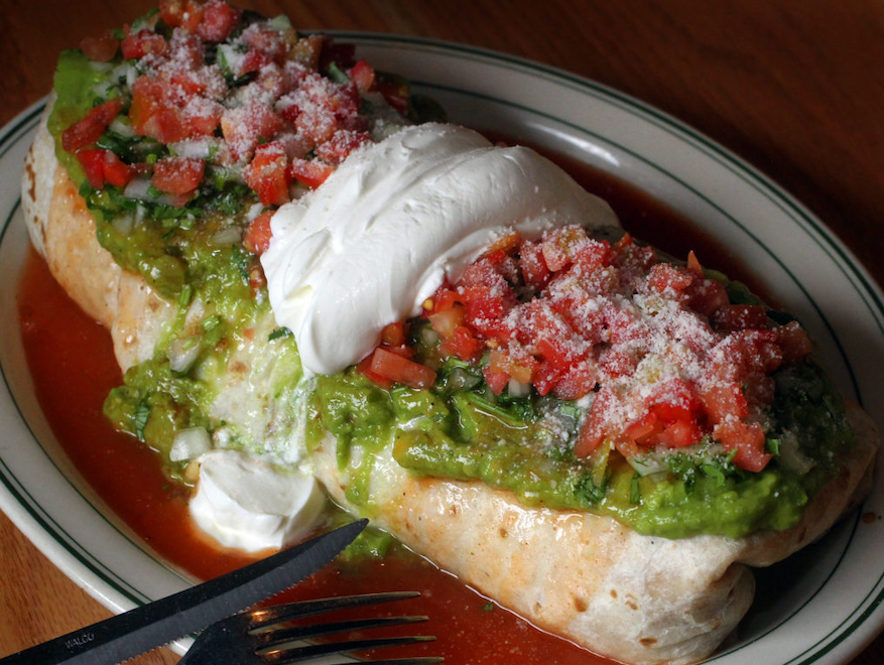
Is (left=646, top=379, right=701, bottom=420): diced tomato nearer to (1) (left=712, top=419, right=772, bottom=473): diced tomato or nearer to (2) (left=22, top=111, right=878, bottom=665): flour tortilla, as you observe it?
(1) (left=712, top=419, right=772, bottom=473): diced tomato

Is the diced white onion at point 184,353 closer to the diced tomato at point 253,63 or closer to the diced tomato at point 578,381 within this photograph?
the diced tomato at point 253,63

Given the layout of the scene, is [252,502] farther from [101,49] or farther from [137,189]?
[101,49]

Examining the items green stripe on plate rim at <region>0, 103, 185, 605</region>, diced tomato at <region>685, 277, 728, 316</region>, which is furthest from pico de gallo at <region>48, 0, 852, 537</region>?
green stripe on plate rim at <region>0, 103, 185, 605</region>

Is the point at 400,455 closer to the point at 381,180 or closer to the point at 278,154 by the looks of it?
the point at 381,180

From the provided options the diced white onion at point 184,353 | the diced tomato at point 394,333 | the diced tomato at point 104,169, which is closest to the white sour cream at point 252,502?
the diced white onion at point 184,353

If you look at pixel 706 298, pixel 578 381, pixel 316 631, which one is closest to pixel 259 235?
pixel 578 381

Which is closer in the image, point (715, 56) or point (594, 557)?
point (594, 557)
